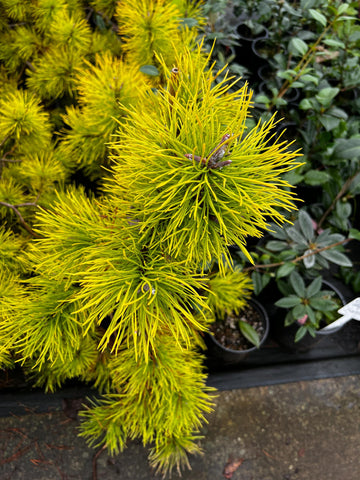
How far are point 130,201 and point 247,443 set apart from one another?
1087 millimetres

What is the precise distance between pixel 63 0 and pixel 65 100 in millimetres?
276

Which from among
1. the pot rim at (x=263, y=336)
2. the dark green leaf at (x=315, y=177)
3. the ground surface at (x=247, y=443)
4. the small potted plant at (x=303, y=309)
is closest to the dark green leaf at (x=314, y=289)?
the small potted plant at (x=303, y=309)

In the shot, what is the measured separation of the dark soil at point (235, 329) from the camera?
1.30 m

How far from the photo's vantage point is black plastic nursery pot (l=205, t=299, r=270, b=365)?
1.22 meters

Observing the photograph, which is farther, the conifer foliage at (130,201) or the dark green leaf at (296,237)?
the dark green leaf at (296,237)

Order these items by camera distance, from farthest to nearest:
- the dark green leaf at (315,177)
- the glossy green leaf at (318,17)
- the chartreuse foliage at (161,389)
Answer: the dark green leaf at (315,177) < the glossy green leaf at (318,17) < the chartreuse foliage at (161,389)

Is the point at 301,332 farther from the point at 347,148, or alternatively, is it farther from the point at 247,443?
the point at 347,148

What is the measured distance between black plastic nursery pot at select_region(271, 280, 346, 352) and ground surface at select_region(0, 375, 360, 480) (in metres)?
0.16

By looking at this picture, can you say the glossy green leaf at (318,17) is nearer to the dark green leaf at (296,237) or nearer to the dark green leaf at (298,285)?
the dark green leaf at (296,237)

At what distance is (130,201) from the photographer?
578 millimetres

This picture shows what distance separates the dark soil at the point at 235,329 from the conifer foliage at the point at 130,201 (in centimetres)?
33

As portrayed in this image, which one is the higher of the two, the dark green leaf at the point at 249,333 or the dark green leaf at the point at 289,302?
the dark green leaf at the point at 289,302

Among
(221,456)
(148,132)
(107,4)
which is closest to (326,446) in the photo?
(221,456)

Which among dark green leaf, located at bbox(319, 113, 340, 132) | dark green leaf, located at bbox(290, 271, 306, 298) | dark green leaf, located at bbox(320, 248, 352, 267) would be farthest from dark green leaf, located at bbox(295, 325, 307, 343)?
dark green leaf, located at bbox(319, 113, 340, 132)
